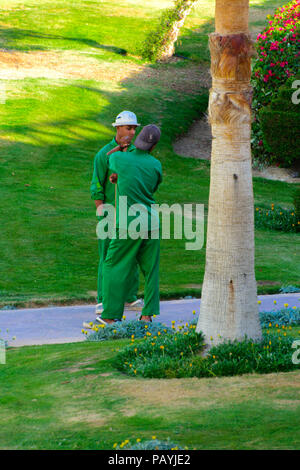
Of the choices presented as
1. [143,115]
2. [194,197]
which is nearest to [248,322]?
[194,197]

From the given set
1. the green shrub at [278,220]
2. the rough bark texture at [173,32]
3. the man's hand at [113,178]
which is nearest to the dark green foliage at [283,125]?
the green shrub at [278,220]

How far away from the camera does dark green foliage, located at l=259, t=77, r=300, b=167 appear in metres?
18.0

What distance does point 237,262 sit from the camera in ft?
20.5

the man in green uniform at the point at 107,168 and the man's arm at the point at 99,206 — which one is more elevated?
the man in green uniform at the point at 107,168

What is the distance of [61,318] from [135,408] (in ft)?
11.4

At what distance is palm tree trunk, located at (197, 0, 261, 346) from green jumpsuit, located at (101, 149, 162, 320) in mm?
1628

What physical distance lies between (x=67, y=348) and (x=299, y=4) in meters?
16.1

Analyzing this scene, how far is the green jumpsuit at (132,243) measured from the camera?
779 centimetres

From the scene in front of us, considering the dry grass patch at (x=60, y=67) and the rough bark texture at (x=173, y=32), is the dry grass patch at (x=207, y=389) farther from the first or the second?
the rough bark texture at (x=173, y=32)

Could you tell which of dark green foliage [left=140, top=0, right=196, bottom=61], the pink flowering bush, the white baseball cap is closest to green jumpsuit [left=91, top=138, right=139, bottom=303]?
the white baseball cap

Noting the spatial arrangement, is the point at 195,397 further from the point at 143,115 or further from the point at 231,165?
the point at 143,115

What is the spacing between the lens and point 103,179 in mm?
8734

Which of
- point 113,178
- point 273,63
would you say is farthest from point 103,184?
point 273,63

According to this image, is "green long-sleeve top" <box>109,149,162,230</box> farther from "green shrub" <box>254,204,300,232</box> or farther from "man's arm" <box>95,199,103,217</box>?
"green shrub" <box>254,204,300,232</box>
